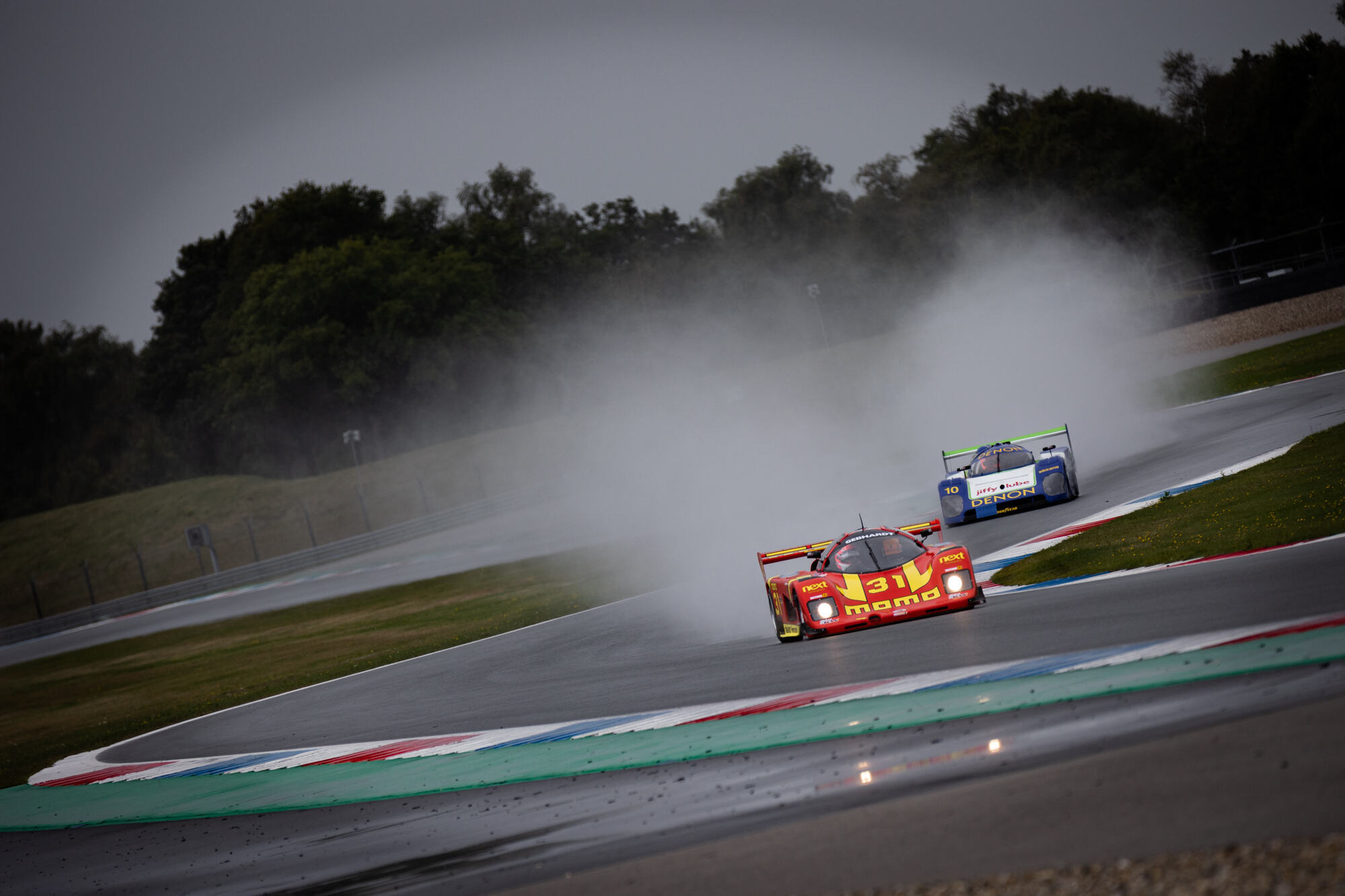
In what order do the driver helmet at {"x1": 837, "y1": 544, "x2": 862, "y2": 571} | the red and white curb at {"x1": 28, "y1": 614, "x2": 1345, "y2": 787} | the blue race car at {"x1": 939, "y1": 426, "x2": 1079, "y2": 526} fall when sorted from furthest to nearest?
the blue race car at {"x1": 939, "y1": 426, "x2": 1079, "y2": 526} → the driver helmet at {"x1": 837, "y1": 544, "x2": 862, "y2": 571} → the red and white curb at {"x1": 28, "y1": 614, "x2": 1345, "y2": 787}

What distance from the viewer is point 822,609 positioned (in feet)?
43.8

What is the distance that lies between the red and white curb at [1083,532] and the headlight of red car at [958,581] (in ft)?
2.81

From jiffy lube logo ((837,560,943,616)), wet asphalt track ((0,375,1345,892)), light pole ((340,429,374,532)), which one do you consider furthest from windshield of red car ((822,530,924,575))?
light pole ((340,429,374,532))

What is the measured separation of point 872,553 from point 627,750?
474 centimetres

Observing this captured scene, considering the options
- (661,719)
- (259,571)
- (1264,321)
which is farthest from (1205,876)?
(259,571)

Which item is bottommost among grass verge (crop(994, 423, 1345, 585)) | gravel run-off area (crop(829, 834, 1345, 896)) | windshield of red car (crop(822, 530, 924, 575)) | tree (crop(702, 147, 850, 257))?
grass verge (crop(994, 423, 1345, 585))

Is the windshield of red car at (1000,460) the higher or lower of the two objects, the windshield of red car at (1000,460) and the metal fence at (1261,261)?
the lower

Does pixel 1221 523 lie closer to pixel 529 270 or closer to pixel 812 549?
pixel 812 549

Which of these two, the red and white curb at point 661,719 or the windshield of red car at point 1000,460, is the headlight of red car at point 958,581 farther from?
the windshield of red car at point 1000,460

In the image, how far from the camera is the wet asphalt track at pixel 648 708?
6.76m

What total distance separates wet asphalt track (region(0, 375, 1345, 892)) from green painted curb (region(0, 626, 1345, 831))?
1.07ft

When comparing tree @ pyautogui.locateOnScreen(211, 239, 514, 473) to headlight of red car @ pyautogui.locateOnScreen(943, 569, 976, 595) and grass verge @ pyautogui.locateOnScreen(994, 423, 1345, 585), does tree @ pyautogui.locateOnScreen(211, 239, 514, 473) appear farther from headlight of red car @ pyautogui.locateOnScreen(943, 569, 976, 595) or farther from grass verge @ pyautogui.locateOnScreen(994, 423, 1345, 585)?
headlight of red car @ pyautogui.locateOnScreen(943, 569, 976, 595)

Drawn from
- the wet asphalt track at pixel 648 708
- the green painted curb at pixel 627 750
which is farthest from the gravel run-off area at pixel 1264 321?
the green painted curb at pixel 627 750

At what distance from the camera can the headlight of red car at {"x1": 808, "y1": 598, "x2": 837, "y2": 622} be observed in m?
13.3
